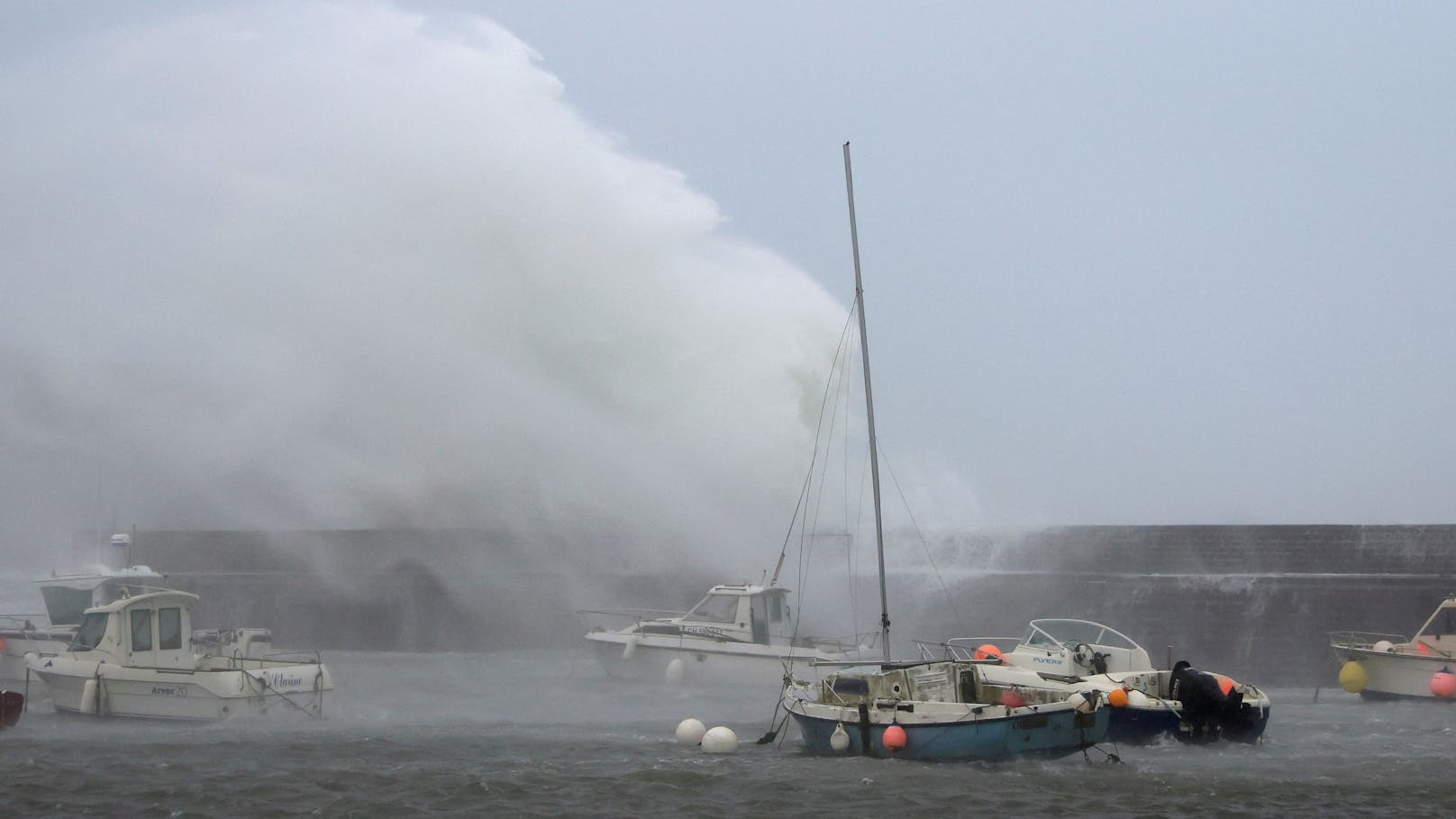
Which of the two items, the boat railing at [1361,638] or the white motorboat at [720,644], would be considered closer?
the white motorboat at [720,644]

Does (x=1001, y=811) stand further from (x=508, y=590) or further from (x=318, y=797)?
(x=508, y=590)

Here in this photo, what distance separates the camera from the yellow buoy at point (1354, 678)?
864 inches

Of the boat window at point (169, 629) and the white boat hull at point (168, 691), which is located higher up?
the boat window at point (169, 629)

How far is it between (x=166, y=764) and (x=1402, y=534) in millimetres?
21902

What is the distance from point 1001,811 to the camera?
13438mm

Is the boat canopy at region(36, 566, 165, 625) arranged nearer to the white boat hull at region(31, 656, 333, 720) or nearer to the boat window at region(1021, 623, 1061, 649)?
the white boat hull at region(31, 656, 333, 720)

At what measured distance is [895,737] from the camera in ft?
50.8

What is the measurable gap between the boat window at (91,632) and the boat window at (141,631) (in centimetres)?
45

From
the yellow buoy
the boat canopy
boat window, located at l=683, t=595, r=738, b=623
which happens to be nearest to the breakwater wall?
the yellow buoy

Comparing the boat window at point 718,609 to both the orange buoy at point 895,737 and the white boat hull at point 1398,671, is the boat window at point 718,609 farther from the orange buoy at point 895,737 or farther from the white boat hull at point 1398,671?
the white boat hull at point 1398,671

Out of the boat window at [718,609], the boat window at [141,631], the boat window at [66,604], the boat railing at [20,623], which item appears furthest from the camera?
the boat window at [718,609]

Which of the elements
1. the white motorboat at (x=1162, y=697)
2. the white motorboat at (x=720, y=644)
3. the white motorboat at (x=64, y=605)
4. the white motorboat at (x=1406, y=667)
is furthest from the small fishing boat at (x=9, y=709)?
the white motorboat at (x=1406, y=667)

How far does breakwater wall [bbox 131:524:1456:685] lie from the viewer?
83.1 feet

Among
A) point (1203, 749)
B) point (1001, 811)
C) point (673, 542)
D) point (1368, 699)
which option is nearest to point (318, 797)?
point (1001, 811)
